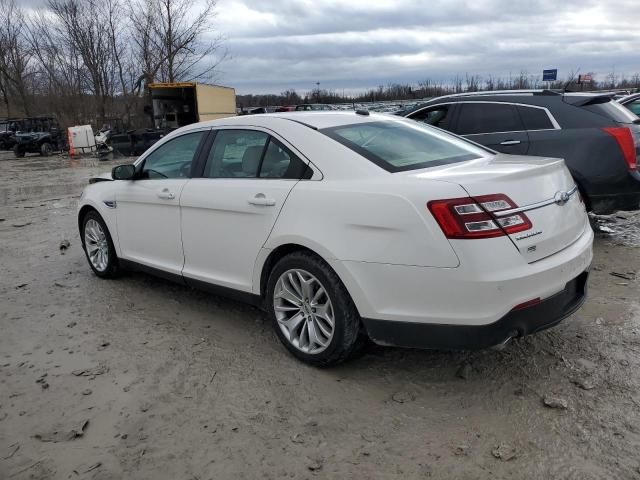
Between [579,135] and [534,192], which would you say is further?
[579,135]

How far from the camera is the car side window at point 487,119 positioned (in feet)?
20.6

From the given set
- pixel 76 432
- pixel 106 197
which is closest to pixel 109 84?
pixel 106 197

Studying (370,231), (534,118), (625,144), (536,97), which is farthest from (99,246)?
(625,144)

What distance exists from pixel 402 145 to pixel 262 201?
993 millimetres

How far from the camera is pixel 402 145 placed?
368 centimetres

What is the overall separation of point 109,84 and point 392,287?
125 feet

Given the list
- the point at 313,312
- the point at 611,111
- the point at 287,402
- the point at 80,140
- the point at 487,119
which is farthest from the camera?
the point at 80,140

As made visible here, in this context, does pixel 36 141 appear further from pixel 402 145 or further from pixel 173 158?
pixel 402 145

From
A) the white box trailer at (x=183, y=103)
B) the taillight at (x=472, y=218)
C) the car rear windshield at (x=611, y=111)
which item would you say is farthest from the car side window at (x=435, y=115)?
the white box trailer at (x=183, y=103)

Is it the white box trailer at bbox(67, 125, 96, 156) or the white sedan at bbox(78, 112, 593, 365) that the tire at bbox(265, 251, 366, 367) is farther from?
the white box trailer at bbox(67, 125, 96, 156)

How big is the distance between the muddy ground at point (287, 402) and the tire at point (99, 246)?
2.39ft

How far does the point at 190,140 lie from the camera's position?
177 inches

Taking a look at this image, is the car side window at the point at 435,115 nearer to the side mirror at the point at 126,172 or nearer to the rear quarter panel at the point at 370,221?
the side mirror at the point at 126,172

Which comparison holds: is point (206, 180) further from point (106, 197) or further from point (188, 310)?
point (106, 197)
